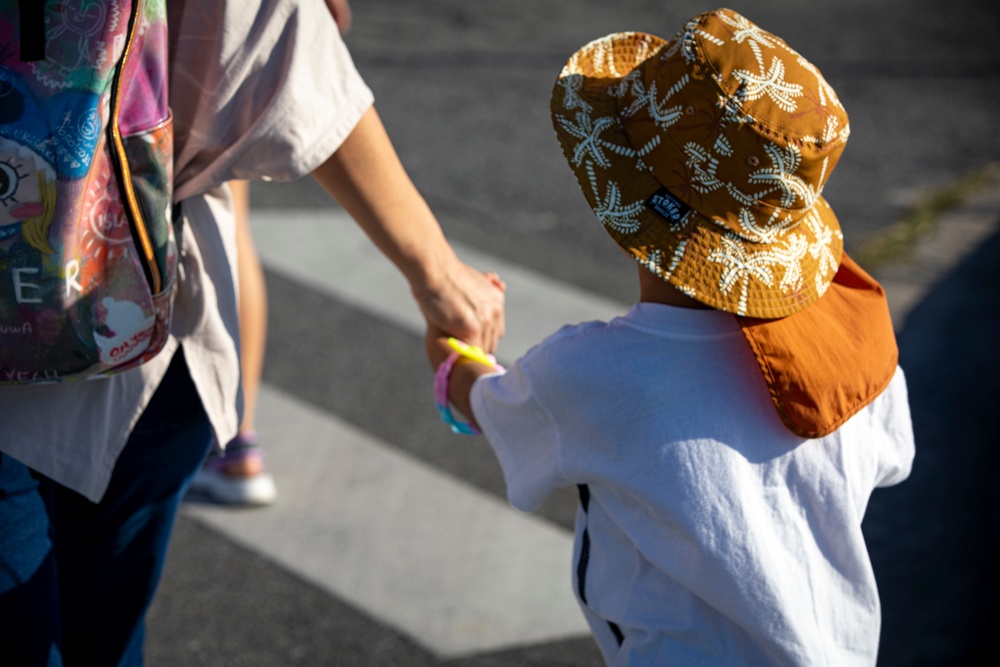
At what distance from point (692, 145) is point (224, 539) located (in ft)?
6.90

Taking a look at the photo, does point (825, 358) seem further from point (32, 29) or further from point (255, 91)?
point (32, 29)

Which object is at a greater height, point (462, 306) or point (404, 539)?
point (462, 306)

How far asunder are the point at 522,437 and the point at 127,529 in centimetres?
73

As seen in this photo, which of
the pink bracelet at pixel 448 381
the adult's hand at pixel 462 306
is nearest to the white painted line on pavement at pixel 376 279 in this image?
the adult's hand at pixel 462 306

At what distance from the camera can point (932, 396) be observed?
384cm

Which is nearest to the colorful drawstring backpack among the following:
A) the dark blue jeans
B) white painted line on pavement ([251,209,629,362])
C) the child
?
the dark blue jeans

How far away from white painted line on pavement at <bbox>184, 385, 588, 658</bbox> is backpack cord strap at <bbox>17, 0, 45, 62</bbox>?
5.98 feet

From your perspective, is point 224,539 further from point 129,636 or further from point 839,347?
point 839,347

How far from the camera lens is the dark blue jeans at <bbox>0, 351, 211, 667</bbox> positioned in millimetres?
1666

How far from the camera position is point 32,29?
54.7 inches

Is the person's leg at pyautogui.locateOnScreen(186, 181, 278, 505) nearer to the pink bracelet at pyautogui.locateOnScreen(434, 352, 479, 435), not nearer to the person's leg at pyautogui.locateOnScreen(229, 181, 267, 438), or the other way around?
the person's leg at pyautogui.locateOnScreen(229, 181, 267, 438)

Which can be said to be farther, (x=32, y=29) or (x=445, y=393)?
(x=445, y=393)

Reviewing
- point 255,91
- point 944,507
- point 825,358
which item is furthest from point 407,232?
point 944,507

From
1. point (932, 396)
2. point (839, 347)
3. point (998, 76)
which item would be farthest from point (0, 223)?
point (998, 76)
